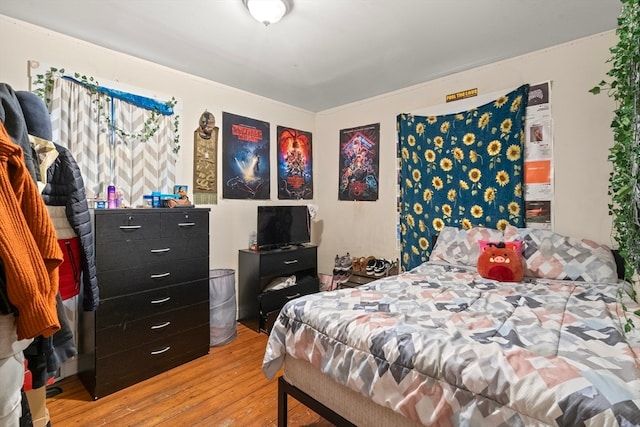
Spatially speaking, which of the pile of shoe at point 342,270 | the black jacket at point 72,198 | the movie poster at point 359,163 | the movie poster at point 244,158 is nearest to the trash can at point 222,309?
the movie poster at point 244,158

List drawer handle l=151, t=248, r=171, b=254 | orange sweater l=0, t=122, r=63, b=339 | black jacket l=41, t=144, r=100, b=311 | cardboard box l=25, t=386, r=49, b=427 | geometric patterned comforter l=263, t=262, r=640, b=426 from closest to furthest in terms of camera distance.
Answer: orange sweater l=0, t=122, r=63, b=339, geometric patterned comforter l=263, t=262, r=640, b=426, cardboard box l=25, t=386, r=49, b=427, black jacket l=41, t=144, r=100, b=311, drawer handle l=151, t=248, r=171, b=254

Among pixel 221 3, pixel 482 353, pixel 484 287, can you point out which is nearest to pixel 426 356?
pixel 482 353

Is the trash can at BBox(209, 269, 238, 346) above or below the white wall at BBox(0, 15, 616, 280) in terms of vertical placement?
below

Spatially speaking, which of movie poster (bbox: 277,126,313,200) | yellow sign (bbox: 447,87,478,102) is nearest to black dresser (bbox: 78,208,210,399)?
movie poster (bbox: 277,126,313,200)

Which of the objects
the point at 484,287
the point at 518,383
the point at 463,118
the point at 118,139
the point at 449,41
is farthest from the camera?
the point at 463,118

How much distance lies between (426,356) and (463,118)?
249 cm

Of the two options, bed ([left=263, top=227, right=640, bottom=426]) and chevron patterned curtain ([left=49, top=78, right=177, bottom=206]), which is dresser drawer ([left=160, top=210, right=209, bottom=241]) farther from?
bed ([left=263, top=227, right=640, bottom=426])

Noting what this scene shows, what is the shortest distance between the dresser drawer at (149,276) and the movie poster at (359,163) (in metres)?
1.98

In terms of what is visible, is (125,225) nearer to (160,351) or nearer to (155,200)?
(155,200)

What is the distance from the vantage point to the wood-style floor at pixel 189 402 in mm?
1817

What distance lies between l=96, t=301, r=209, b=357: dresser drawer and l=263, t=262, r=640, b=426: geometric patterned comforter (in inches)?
44.1

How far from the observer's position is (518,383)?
37.9 inches

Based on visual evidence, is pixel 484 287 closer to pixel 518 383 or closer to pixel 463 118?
pixel 518 383

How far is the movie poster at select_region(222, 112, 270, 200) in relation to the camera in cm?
330
